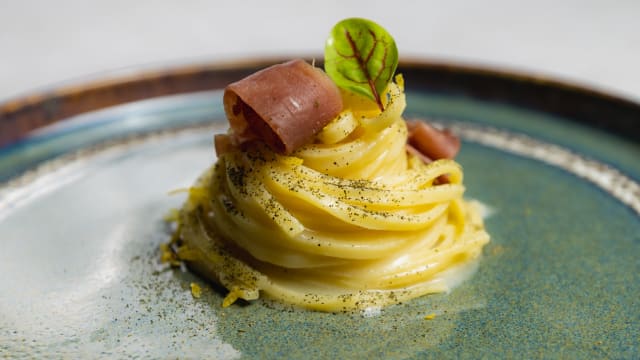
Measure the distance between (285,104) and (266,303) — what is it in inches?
48.7

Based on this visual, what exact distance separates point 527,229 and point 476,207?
1.49ft

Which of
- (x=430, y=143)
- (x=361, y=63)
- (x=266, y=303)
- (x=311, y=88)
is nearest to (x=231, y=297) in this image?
(x=266, y=303)

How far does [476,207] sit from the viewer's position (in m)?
5.61

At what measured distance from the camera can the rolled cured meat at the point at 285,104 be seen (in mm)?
4457

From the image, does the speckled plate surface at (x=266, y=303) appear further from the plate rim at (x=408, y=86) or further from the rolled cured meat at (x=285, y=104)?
the rolled cured meat at (x=285, y=104)

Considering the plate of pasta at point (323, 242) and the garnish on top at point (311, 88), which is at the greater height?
the garnish on top at point (311, 88)

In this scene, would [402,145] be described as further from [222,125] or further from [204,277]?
[222,125]

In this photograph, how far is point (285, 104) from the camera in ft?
14.6

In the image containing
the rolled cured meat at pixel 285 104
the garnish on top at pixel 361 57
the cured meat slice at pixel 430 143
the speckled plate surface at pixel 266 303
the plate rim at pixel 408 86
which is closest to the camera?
the speckled plate surface at pixel 266 303

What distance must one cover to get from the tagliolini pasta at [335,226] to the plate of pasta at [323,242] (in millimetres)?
13

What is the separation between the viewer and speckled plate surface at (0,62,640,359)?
13.7 feet

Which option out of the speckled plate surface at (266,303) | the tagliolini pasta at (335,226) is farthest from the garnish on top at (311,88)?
the speckled plate surface at (266,303)

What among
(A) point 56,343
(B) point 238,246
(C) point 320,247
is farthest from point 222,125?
(A) point 56,343

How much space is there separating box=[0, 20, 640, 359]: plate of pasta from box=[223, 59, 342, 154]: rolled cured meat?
1 centimetres
